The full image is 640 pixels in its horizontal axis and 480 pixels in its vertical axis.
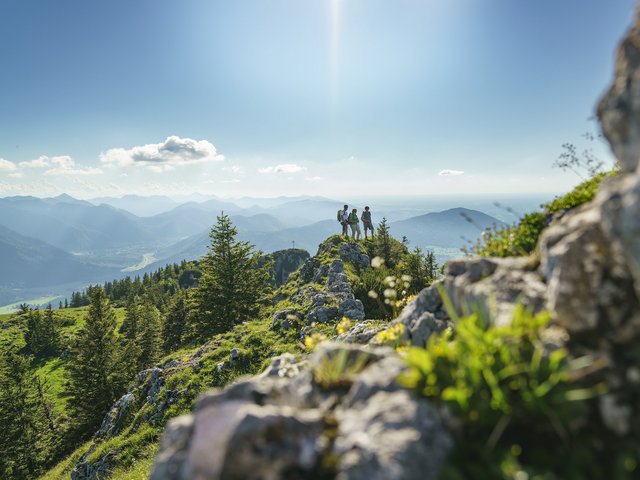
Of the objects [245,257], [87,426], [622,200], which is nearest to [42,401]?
[87,426]

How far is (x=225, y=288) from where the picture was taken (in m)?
36.7

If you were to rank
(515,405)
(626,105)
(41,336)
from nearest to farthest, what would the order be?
(515,405), (626,105), (41,336)

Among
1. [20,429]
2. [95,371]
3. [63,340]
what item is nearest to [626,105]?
[95,371]

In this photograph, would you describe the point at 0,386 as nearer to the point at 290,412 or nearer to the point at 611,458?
the point at 290,412

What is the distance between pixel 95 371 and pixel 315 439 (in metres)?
43.9

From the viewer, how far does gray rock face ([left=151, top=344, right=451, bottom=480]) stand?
10.1 ft

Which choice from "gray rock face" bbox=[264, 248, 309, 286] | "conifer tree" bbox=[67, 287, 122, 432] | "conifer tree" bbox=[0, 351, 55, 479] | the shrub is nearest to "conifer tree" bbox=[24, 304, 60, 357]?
"conifer tree" bbox=[0, 351, 55, 479]

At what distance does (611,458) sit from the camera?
2977mm

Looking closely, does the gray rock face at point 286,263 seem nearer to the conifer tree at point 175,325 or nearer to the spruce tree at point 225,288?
the conifer tree at point 175,325

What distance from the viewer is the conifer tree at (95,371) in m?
36.3

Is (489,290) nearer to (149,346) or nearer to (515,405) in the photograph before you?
(515,405)

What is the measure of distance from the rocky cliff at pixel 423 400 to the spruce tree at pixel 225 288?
32.8 metres

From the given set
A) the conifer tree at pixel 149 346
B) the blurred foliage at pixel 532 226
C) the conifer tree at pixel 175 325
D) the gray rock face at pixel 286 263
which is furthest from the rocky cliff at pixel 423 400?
the gray rock face at pixel 286 263

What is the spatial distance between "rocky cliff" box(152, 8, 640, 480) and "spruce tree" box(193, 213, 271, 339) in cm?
3276
